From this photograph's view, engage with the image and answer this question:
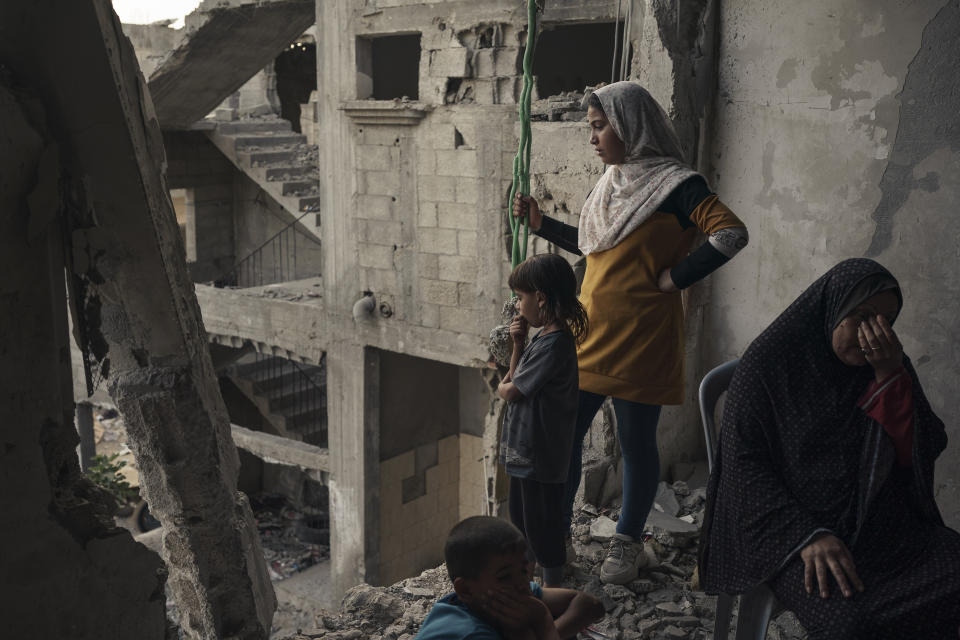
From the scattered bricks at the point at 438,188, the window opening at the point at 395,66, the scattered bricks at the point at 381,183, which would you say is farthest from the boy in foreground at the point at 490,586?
the window opening at the point at 395,66

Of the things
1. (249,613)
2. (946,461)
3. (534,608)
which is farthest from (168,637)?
(946,461)

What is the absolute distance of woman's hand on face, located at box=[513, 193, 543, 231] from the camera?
3.69 metres

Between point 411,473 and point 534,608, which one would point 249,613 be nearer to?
point 534,608

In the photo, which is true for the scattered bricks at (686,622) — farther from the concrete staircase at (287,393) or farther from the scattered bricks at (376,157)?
the concrete staircase at (287,393)

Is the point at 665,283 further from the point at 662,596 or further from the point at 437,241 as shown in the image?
the point at 437,241

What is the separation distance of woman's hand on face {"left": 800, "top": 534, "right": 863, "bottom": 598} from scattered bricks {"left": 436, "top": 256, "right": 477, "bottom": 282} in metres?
7.16

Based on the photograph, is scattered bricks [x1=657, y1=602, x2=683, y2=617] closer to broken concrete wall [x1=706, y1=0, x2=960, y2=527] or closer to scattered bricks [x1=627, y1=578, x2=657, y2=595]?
scattered bricks [x1=627, y1=578, x2=657, y2=595]

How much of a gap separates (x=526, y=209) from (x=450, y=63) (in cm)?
623

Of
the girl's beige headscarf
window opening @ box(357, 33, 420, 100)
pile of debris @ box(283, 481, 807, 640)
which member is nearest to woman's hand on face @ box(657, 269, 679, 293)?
the girl's beige headscarf

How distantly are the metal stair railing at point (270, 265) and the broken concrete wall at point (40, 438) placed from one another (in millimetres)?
13402

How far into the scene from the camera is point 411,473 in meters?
11.7

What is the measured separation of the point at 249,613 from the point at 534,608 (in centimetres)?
130

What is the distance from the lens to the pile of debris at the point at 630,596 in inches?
144

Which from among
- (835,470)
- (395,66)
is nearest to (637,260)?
(835,470)
